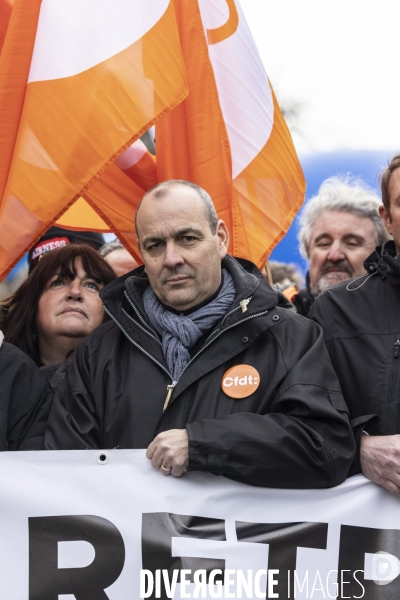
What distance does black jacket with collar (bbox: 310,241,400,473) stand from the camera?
3176 mm

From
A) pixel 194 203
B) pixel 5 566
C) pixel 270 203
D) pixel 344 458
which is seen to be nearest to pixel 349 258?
pixel 270 203

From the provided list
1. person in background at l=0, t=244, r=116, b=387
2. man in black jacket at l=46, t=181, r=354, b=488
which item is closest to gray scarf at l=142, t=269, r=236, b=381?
man in black jacket at l=46, t=181, r=354, b=488

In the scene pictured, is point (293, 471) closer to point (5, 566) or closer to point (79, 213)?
point (5, 566)

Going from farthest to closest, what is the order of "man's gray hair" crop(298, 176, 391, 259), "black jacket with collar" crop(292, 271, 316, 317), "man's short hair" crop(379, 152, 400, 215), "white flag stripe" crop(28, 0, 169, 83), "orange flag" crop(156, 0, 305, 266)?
"black jacket with collar" crop(292, 271, 316, 317), "man's gray hair" crop(298, 176, 391, 259), "orange flag" crop(156, 0, 305, 266), "white flag stripe" crop(28, 0, 169, 83), "man's short hair" crop(379, 152, 400, 215)

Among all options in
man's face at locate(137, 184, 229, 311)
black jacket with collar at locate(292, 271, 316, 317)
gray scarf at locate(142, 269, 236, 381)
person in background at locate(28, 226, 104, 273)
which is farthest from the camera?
black jacket with collar at locate(292, 271, 316, 317)

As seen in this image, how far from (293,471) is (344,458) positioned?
179 mm

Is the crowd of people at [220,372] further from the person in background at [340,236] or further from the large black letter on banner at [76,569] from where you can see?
the person in background at [340,236]

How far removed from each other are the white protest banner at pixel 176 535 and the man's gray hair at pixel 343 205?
2.39 meters

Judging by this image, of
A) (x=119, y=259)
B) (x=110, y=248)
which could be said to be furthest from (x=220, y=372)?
(x=110, y=248)

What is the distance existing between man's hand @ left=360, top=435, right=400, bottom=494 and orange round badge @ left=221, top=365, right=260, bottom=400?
1.39ft

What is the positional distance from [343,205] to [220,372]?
2.35m

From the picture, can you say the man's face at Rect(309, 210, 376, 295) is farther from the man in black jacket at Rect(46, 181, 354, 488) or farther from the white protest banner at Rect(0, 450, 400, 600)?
the white protest banner at Rect(0, 450, 400, 600)

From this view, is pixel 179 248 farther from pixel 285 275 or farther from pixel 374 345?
pixel 285 275

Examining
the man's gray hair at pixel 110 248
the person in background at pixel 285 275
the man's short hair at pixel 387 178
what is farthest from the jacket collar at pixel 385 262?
the person in background at pixel 285 275
